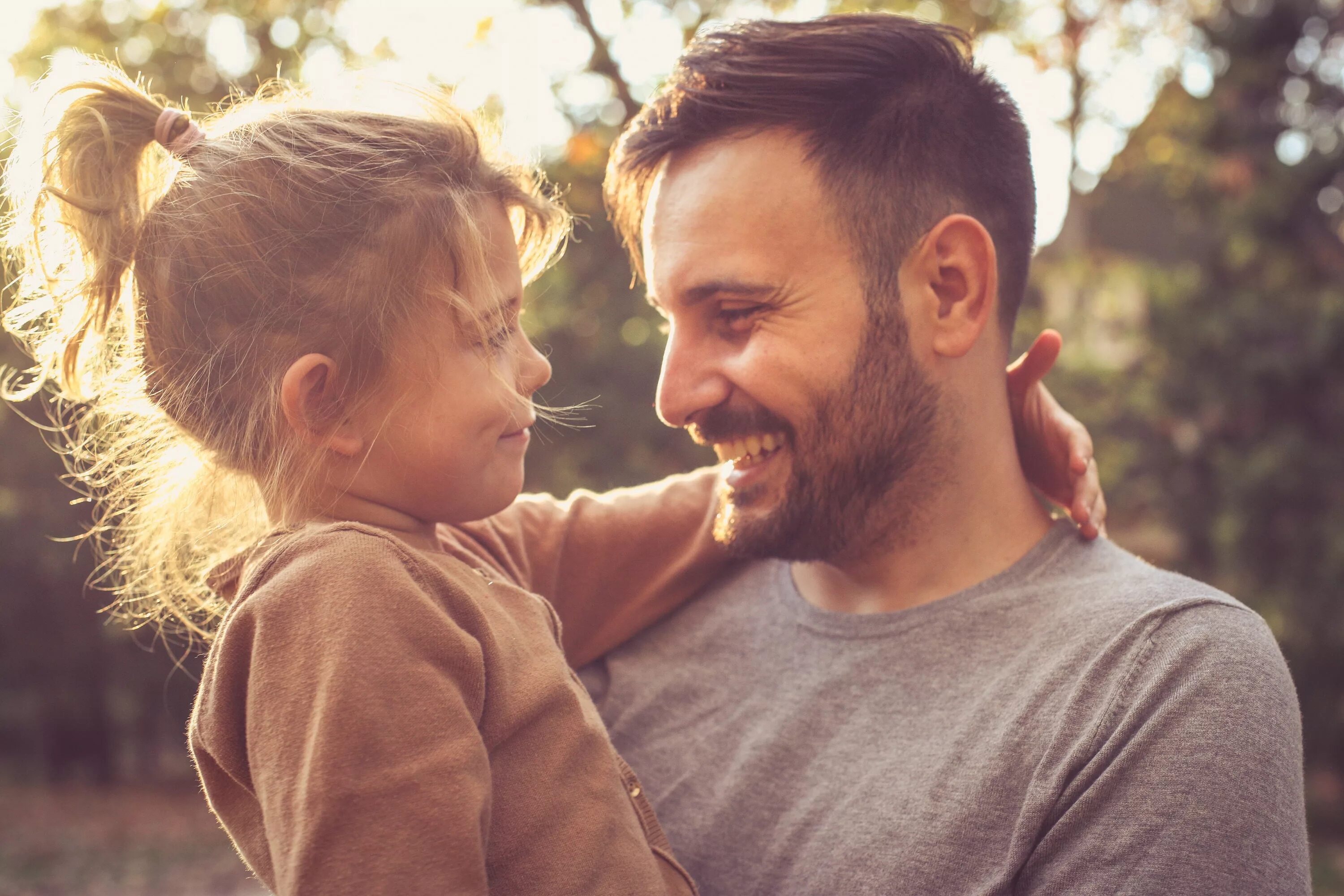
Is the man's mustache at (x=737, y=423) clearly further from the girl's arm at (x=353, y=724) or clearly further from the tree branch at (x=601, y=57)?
the tree branch at (x=601, y=57)

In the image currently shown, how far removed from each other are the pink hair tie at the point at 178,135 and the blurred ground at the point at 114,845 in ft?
23.0

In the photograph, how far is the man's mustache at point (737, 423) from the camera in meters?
2.14

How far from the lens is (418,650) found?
1348mm

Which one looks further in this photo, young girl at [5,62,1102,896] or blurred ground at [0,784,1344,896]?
blurred ground at [0,784,1344,896]

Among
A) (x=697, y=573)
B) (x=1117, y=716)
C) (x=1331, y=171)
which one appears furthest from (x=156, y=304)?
(x=1331, y=171)

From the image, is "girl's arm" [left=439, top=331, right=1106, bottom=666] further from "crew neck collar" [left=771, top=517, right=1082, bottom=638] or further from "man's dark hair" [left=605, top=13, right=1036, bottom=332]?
"man's dark hair" [left=605, top=13, right=1036, bottom=332]

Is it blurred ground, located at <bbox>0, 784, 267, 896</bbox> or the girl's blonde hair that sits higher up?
the girl's blonde hair

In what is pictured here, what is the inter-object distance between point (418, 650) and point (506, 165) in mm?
859

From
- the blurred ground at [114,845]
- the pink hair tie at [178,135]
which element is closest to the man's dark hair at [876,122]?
the pink hair tie at [178,135]

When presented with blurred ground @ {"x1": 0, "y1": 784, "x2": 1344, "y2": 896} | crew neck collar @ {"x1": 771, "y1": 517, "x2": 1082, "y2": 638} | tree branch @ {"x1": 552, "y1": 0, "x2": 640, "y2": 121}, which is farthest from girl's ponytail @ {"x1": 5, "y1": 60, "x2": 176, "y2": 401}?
tree branch @ {"x1": 552, "y1": 0, "x2": 640, "y2": 121}

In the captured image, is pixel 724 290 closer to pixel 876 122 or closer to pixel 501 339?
pixel 876 122

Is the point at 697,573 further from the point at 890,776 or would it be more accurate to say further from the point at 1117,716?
the point at 1117,716

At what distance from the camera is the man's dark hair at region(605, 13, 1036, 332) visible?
2.16m

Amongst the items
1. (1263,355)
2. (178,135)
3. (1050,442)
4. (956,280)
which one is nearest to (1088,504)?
(1050,442)
